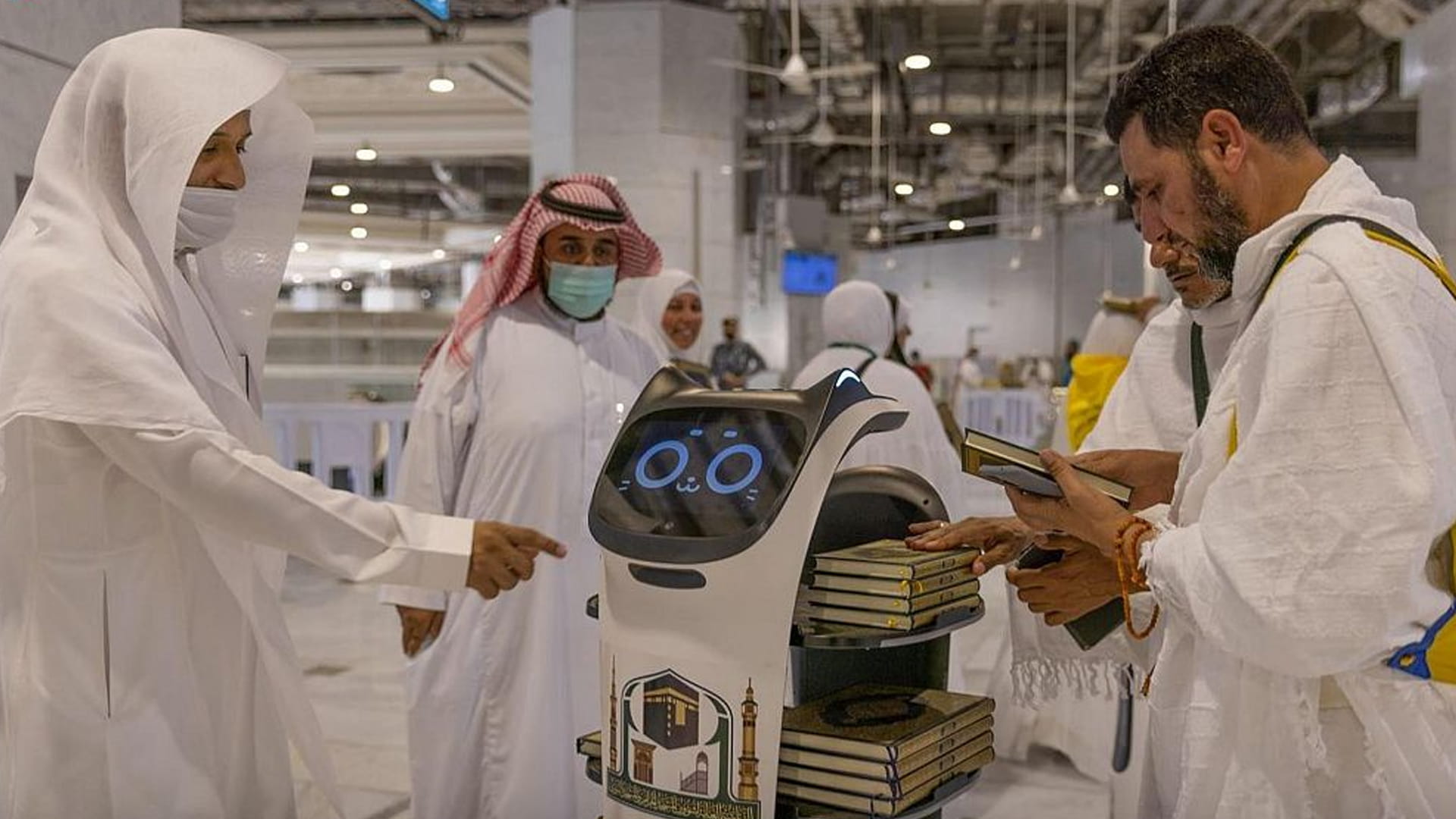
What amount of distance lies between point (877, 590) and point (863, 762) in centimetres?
22

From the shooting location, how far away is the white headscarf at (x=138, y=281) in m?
1.73

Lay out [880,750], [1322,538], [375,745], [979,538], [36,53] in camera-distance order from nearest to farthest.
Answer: [1322,538] < [880,750] < [979,538] < [36,53] < [375,745]

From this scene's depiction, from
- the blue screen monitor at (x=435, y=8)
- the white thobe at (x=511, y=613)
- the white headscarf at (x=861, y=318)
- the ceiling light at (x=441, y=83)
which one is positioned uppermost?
the ceiling light at (x=441, y=83)

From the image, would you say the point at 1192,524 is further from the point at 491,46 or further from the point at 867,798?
the point at 491,46

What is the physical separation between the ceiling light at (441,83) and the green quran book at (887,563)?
426 inches

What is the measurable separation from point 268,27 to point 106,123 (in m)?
9.37

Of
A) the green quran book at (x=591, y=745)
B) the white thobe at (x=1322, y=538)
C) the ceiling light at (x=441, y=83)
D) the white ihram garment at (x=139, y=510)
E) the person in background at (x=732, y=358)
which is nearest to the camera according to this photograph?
the white thobe at (x=1322, y=538)

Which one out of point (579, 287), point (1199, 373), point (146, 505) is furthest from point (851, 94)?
point (146, 505)

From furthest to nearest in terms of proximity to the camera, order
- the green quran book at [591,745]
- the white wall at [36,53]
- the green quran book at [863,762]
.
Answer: the white wall at [36,53]
the green quran book at [591,745]
the green quran book at [863,762]

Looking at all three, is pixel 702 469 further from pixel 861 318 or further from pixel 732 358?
pixel 732 358

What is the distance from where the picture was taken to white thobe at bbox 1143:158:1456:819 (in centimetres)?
143

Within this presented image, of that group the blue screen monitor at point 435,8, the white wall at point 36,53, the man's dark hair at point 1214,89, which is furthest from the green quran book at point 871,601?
the blue screen monitor at point 435,8

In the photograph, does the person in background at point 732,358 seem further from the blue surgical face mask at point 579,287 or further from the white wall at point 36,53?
the white wall at point 36,53

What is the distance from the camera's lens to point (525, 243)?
10.6ft
